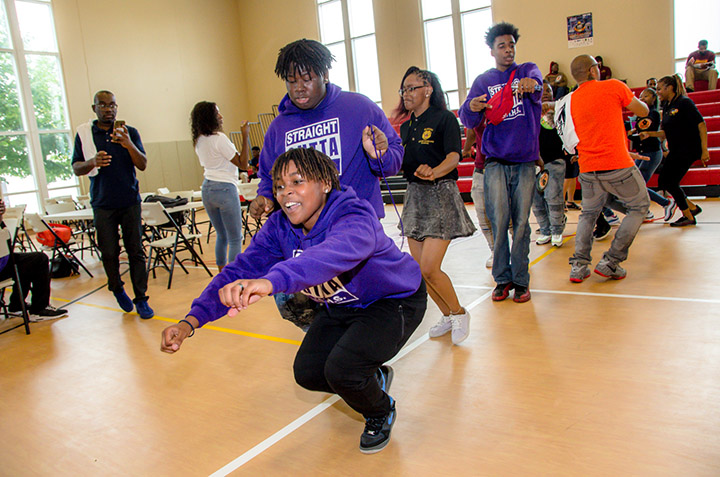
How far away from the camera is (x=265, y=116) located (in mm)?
18547

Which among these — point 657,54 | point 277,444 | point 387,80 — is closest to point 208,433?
point 277,444

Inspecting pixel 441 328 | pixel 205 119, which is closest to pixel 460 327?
pixel 441 328

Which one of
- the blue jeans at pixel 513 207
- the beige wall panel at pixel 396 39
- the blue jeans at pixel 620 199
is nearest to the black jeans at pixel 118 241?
the blue jeans at pixel 513 207

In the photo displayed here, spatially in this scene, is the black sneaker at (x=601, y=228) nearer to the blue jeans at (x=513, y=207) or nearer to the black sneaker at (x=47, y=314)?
the blue jeans at (x=513, y=207)

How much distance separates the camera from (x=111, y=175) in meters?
4.24

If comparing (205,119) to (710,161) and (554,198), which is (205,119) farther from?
(710,161)

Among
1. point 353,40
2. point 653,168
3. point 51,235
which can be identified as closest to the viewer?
point 653,168

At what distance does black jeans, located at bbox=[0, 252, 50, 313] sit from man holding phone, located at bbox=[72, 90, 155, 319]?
739 millimetres

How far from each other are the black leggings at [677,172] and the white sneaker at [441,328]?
4.10 meters

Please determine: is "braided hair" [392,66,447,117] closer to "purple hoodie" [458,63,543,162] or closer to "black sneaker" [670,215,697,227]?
"purple hoodie" [458,63,543,162]

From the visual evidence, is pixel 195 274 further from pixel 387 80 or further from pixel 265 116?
pixel 265 116

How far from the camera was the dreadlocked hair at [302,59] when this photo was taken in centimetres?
238

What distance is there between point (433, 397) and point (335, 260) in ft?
3.85

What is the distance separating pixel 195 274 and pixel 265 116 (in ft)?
43.8
